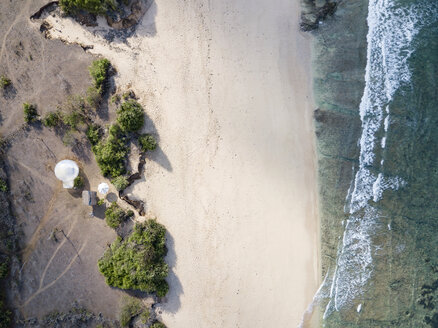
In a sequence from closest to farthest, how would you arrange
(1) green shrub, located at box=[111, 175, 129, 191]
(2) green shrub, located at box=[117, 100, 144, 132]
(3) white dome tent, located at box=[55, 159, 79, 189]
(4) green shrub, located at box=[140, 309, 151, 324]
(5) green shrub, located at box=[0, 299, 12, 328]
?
(2) green shrub, located at box=[117, 100, 144, 132] < (3) white dome tent, located at box=[55, 159, 79, 189] < (1) green shrub, located at box=[111, 175, 129, 191] < (4) green shrub, located at box=[140, 309, 151, 324] < (5) green shrub, located at box=[0, 299, 12, 328]

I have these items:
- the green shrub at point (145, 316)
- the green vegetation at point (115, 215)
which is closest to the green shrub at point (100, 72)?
the green vegetation at point (115, 215)

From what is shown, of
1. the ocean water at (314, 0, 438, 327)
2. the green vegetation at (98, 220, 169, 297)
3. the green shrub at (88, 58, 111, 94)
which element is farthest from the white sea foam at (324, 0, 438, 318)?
the green shrub at (88, 58, 111, 94)

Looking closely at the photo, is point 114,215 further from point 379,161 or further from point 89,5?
point 379,161

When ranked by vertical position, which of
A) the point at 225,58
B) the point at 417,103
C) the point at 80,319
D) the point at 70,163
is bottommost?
the point at 80,319

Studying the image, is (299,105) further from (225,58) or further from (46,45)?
(46,45)

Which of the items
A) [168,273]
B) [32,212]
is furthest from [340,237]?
[32,212]

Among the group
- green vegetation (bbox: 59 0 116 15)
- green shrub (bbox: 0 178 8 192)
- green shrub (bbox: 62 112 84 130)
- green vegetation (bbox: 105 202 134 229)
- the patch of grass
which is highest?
green vegetation (bbox: 59 0 116 15)

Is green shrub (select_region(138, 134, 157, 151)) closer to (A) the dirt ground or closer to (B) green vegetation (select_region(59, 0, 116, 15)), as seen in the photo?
(A) the dirt ground
